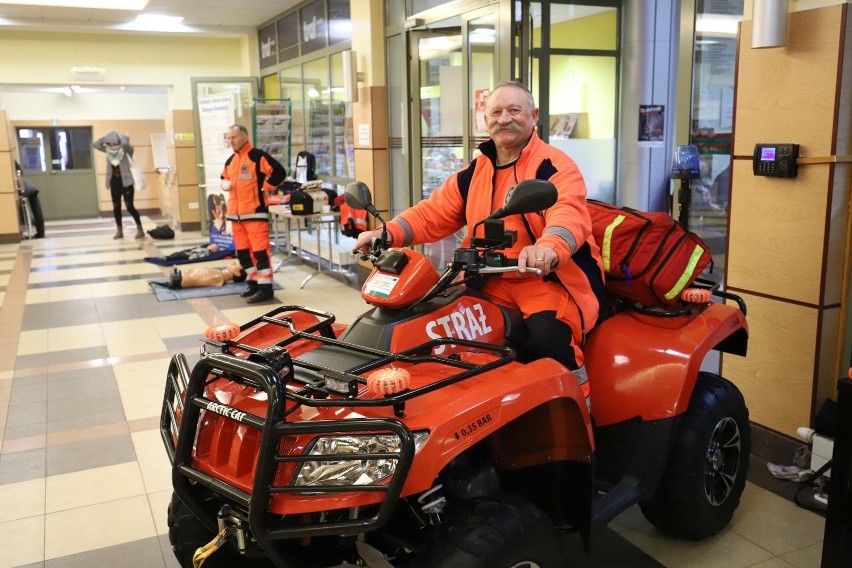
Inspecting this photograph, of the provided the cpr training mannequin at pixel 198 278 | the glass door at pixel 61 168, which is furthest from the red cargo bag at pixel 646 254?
the glass door at pixel 61 168

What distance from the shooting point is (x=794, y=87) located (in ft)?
10.5

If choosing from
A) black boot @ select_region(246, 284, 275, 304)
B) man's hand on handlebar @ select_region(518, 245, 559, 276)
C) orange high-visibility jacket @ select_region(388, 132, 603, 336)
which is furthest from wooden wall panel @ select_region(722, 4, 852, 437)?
black boot @ select_region(246, 284, 275, 304)

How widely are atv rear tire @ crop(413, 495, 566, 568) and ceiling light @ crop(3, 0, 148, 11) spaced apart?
9.82 metres

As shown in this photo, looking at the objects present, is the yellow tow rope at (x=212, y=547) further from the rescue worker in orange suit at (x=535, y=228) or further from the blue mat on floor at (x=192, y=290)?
the blue mat on floor at (x=192, y=290)

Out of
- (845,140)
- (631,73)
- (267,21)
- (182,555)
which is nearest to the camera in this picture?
(182,555)

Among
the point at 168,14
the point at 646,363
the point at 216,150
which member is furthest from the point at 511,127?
the point at 168,14

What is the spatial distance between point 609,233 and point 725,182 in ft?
8.05

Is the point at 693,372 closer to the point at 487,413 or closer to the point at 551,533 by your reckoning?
the point at 551,533

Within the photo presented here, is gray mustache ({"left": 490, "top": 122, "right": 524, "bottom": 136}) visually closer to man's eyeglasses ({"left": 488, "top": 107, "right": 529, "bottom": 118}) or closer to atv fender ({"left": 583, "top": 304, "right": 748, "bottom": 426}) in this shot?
man's eyeglasses ({"left": 488, "top": 107, "right": 529, "bottom": 118})

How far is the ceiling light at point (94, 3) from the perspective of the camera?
9.98m

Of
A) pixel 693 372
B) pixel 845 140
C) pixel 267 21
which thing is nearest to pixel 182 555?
pixel 693 372

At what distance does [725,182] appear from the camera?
15.8 feet

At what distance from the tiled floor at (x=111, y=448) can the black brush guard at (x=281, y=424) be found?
99 centimetres

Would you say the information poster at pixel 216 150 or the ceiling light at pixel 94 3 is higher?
the ceiling light at pixel 94 3
